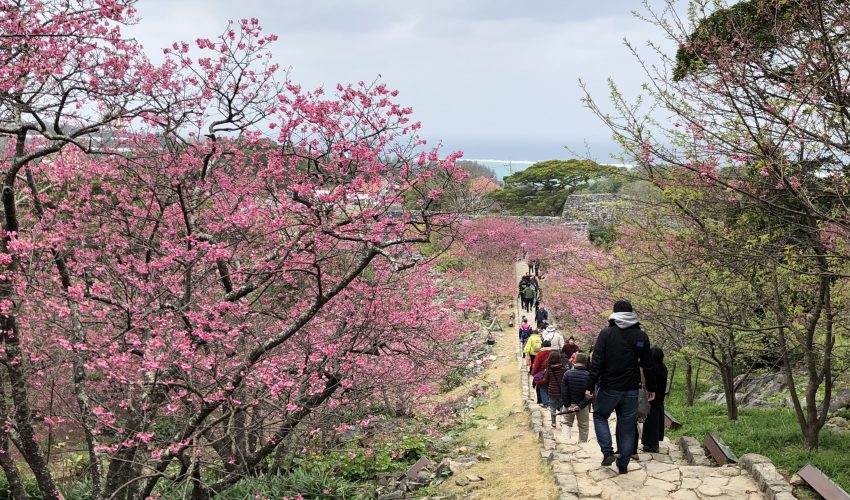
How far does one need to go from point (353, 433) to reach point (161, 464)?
530 centimetres

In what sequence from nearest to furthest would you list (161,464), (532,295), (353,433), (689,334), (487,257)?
(161,464) → (689,334) → (353,433) → (532,295) → (487,257)

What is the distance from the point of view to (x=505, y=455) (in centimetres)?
894

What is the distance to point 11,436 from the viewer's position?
6484mm

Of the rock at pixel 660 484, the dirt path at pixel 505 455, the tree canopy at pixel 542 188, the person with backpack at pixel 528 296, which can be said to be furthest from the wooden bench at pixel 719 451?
the tree canopy at pixel 542 188

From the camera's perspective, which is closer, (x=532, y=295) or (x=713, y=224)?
(x=713, y=224)

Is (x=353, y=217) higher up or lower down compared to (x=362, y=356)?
higher up

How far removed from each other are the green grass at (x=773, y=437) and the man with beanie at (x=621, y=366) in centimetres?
169

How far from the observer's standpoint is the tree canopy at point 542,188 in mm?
43875

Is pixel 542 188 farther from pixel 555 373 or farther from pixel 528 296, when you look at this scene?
pixel 555 373

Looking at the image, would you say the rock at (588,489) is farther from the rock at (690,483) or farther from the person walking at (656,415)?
the person walking at (656,415)

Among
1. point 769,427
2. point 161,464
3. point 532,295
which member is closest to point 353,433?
point 161,464

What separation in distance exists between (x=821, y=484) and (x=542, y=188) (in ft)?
136

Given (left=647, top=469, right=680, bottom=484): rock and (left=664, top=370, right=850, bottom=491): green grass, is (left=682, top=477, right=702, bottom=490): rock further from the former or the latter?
(left=664, top=370, right=850, bottom=491): green grass

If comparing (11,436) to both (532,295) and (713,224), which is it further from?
(532,295)
